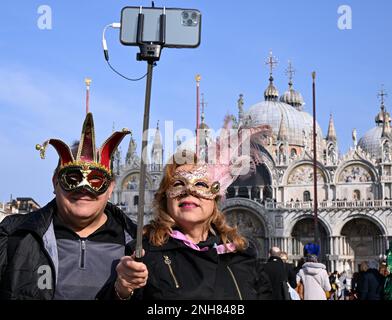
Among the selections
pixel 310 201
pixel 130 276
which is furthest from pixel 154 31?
pixel 310 201

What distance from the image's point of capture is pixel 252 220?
4472 centimetres

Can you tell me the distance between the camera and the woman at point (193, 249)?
3768mm

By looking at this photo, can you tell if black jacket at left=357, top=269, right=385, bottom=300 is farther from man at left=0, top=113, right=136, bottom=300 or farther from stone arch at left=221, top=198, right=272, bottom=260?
stone arch at left=221, top=198, right=272, bottom=260

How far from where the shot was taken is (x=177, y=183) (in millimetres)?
4145

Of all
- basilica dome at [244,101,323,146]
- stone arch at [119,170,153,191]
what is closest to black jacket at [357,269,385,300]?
stone arch at [119,170,153,191]

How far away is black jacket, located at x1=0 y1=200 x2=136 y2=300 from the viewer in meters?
3.90

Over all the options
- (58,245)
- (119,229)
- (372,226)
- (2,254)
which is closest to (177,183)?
(119,229)

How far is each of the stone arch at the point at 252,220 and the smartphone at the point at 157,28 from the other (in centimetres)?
4073

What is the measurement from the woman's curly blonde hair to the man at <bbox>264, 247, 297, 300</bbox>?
1.79 feet

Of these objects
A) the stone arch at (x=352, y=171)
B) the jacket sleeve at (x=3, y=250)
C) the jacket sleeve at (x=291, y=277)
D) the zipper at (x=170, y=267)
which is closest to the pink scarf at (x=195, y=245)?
the zipper at (x=170, y=267)

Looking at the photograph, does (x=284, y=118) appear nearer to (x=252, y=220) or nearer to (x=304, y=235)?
(x=252, y=220)

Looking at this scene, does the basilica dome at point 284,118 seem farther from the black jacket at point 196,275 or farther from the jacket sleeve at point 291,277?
the black jacket at point 196,275

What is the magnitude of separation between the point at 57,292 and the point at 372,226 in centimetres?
4152
